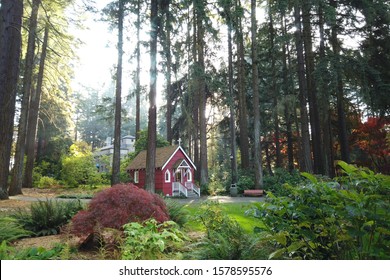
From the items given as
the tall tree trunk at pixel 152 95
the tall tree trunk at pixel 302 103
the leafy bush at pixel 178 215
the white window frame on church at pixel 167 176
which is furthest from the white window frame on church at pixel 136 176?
the leafy bush at pixel 178 215

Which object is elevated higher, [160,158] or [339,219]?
[160,158]

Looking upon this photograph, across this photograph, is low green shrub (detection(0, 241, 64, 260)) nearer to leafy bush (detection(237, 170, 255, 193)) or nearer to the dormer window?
leafy bush (detection(237, 170, 255, 193))

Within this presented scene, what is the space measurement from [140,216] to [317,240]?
8.91ft

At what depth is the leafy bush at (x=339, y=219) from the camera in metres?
2.20

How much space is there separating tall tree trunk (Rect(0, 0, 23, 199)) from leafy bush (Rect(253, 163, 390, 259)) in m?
8.96

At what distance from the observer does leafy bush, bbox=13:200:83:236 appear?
19.1ft

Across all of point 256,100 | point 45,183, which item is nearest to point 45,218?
point 256,100

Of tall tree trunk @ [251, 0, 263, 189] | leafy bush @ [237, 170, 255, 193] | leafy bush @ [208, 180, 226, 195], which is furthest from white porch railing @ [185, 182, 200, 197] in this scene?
tall tree trunk @ [251, 0, 263, 189]

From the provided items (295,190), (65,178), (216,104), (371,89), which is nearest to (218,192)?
(216,104)

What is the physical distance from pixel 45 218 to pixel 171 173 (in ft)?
48.5

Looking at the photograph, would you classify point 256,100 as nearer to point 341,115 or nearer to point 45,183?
point 341,115

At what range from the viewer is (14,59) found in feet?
31.7

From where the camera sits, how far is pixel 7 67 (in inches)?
338

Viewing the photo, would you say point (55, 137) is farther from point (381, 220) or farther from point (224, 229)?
point (381, 220)
